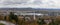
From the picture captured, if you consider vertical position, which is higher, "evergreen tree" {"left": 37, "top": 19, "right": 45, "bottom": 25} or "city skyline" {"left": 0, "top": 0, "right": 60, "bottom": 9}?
"city skyline" {"left": 0, "top": 0, "right": 60, "bottom": 9}

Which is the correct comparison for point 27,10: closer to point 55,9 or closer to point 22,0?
point 22,0

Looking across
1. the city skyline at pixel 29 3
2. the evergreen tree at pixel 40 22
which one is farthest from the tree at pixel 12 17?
the evergreen tree at pixel 40 22

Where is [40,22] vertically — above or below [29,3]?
below

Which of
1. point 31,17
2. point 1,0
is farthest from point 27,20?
point 1,0

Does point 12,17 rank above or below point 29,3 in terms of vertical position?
below

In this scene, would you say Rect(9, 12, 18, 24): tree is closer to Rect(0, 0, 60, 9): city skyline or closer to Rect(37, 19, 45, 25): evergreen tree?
Rect(0, 0, 60, 9): city skyline

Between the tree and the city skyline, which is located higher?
the city skyline

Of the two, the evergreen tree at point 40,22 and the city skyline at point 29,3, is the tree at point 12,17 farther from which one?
the evergreen tree at point 40,22

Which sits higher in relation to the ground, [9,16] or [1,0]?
[1,0]

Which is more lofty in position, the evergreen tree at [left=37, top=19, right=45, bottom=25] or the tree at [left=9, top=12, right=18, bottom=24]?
the tree at [left=9, top=12, right=18, bottom=24]

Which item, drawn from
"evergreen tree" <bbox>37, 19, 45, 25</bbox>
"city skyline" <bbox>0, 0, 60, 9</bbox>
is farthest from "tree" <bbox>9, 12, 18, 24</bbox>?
"evergreen tree" <bbox>37, 19, 45, 25</bbox>

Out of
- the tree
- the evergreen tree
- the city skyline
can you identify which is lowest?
the evergreen tree
